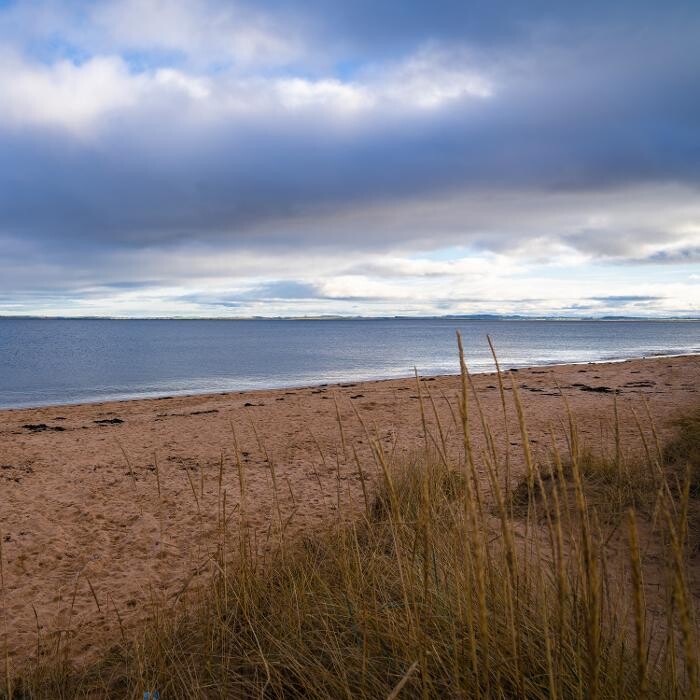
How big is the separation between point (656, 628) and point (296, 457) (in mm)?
7386

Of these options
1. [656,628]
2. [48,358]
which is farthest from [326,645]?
[48,358]

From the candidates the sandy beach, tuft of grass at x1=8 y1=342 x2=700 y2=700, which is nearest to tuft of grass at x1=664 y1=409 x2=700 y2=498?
the sandy beach

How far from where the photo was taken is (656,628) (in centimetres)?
357

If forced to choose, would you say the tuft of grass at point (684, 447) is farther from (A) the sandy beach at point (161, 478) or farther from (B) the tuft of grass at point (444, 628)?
(B) the tuft of grass at point (444, 628)

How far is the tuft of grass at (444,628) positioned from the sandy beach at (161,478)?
367mm

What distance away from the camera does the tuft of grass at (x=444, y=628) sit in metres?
1.82

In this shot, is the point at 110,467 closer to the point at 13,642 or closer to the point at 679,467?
the point at 13,642

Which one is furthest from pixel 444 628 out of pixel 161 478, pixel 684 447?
pixel 161 478

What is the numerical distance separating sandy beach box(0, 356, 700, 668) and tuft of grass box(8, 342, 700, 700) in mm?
367

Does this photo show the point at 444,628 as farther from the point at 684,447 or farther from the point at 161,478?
the point at 161,478

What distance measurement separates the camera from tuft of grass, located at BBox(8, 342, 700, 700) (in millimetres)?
1818

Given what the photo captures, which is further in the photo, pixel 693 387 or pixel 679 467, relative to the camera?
pixel 693 387

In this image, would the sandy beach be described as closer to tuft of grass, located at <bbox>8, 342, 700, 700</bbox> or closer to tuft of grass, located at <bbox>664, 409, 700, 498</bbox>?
tuft of grass, located at <bbox>8, 342, 700, 700</bbox>

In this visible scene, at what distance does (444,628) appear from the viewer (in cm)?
265
